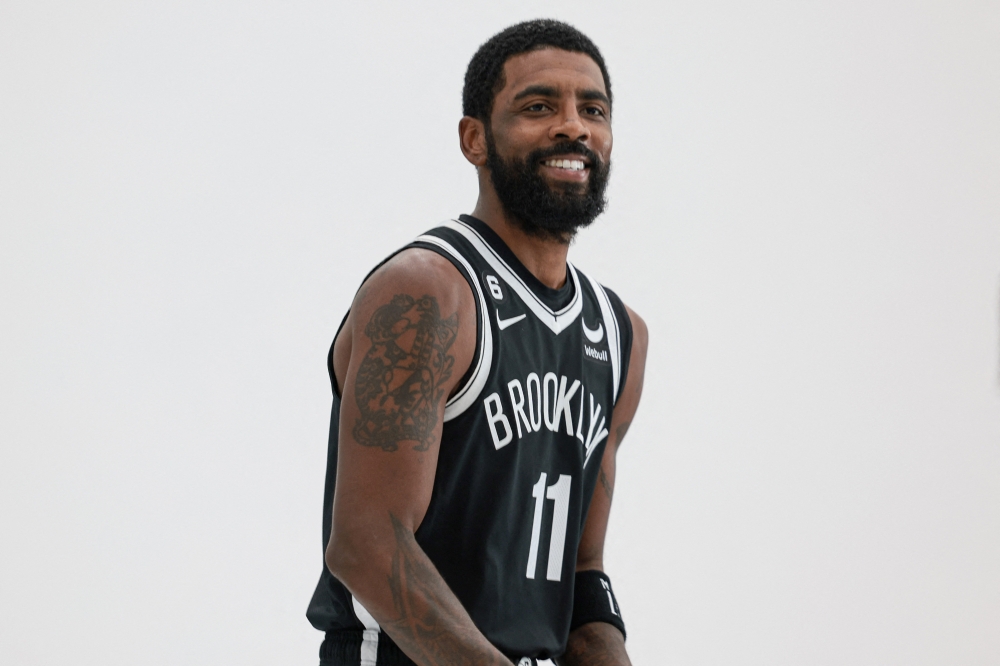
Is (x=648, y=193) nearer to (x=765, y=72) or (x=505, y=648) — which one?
(x=765, y=72)

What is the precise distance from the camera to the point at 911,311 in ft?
11.5

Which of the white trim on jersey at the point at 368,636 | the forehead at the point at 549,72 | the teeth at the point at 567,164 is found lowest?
the white trim on jersey at the point at 368,636

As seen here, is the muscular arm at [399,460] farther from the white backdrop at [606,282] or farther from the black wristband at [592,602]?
the white backdrop at [606,282]

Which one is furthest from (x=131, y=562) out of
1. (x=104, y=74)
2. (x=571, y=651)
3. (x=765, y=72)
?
(x=765, y=72)

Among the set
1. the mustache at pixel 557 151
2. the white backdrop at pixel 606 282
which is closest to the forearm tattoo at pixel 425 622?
the mustache at pixel 557 151

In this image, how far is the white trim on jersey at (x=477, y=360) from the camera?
4.87ft

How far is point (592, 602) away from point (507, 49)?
81cm

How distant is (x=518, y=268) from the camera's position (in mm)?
1649

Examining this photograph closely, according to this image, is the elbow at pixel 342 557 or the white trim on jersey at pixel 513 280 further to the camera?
the white trim on jersey at pixel 513 280

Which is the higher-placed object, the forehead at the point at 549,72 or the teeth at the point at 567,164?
the forehead at the point at 549,72

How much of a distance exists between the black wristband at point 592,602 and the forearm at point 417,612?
39cm

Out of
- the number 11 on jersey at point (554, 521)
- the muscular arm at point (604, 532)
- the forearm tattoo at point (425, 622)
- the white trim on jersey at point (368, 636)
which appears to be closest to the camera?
the forearm tattoo at point (425, 622)

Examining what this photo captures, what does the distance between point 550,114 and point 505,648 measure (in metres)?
0.72

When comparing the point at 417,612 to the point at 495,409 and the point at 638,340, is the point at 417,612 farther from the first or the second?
the point at 638,340
